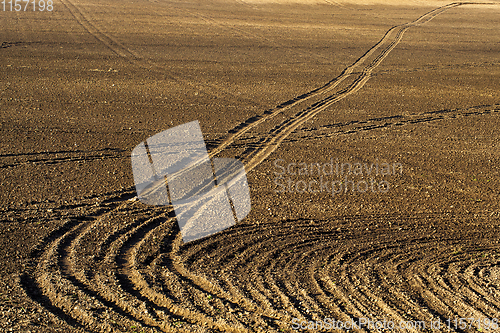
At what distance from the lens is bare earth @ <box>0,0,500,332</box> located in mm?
4922

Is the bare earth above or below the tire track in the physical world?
below

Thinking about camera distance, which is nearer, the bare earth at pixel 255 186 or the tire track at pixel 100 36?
the bare earth at pixel 255 186

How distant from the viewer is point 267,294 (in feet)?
16.6

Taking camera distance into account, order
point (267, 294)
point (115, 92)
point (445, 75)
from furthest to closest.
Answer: point (445, 75) → point (115, 92) → point (267, 294)

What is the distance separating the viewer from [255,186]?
297 inches

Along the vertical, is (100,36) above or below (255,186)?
above

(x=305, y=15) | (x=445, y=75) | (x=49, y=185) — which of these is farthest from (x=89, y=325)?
(x=305, y=15)

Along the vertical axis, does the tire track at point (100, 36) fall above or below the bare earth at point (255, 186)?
above

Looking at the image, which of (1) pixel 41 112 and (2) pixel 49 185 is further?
(1) pixel 41 112

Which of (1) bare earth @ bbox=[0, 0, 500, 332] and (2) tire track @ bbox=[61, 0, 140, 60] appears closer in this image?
(1) bare earth @ bbox=[0, 0, 500, 332]

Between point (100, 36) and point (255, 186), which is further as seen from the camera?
point (100, 36)

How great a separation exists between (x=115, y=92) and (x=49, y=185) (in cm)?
502

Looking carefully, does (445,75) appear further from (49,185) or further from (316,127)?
(49,185)

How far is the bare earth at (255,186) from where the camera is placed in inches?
194
